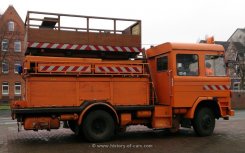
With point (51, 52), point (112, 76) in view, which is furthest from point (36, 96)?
point (112, 76)

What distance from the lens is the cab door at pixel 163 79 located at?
1273cm

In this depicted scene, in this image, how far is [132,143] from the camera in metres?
11.6

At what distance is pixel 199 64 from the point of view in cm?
1307

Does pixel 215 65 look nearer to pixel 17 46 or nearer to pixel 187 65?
pixel 187 65

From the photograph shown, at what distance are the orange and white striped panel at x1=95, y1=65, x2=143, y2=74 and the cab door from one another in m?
1.01

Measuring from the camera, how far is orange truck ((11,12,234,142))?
36.4 feet

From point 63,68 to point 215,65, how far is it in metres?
5.33

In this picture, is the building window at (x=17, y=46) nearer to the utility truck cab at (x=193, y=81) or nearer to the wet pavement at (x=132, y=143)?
the wet pavement at (x=132, y=143)

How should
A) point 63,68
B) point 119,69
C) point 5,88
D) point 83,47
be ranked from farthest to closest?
point 5,88 → point 119,69 → point 83,47 → point 63,68

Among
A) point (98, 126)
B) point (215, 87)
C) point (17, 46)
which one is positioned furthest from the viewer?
point (17, 46)

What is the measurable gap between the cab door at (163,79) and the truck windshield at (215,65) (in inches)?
55.8

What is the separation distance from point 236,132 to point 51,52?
746cm

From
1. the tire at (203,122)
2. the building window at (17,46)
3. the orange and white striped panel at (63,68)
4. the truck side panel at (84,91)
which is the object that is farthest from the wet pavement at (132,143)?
the building window at (17,46)

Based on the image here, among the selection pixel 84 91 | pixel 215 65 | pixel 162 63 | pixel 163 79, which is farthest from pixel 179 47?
pixel 84 91
